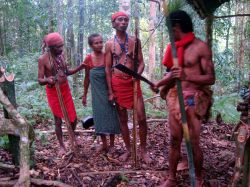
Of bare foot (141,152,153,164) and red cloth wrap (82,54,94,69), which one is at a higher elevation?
red cloth wrap (82,54,94,69)

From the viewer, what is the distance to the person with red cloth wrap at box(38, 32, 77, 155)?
4.68 meters

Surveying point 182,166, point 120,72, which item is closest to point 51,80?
point 120,72

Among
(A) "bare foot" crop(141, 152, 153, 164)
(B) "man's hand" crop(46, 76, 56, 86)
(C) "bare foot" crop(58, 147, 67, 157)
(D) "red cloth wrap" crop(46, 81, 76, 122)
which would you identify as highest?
(B) "man's hand" crop(46, 76, 56, 86)

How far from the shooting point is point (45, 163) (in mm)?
4438

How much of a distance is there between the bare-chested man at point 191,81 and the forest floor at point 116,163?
2.03 feet

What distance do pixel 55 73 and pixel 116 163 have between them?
1.47 m

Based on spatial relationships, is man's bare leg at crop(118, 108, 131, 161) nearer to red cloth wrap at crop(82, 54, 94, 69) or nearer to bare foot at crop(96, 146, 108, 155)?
bare foot at crop(96, 146, 108, 155)

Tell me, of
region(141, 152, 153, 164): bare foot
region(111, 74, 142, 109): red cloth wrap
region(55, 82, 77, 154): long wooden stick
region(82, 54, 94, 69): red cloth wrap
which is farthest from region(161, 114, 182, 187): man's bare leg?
region(82, 54, 94, 69): red cloth wrap

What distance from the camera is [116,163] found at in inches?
186

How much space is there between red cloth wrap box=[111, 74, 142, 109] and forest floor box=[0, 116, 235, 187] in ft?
2.64

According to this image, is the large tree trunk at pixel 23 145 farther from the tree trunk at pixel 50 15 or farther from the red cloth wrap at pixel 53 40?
the tree trunk at pixel 50 15

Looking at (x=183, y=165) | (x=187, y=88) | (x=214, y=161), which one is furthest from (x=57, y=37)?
(x=214, y=161)

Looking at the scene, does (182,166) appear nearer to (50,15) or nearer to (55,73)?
(55,73)

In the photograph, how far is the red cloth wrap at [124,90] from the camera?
15.1 ft
